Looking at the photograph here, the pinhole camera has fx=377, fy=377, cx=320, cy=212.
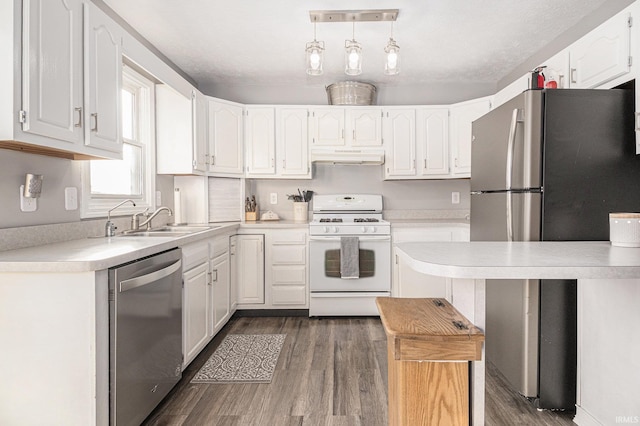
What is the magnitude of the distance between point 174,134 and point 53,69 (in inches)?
66.5

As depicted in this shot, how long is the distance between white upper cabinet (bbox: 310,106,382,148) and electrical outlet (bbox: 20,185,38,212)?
2.51m

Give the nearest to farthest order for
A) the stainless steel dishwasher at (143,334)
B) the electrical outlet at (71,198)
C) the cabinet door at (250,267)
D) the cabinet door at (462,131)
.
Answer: the stainless steel dishwasher at (143,334)
the electrical outlet at (71,198)
the cabinet door at (250,267)
the cabinet door at (462,131)

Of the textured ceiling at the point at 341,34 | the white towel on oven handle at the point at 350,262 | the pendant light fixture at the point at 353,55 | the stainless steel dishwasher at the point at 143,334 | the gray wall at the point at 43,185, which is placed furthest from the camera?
the white towel on oven handle at the point at 350,262

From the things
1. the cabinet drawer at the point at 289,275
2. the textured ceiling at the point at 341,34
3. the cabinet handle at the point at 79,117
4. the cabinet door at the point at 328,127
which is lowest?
the cabinet drawer at the point at 289,275

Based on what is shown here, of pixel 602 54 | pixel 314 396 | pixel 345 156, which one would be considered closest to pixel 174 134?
pixel 345 156

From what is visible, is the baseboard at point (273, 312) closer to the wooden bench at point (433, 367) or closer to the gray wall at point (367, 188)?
the gray wall at point (367, 188)

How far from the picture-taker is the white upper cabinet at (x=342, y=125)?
3883 millimetres

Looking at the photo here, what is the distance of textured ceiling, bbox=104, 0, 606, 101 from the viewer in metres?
2.50

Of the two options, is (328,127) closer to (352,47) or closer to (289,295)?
(352,47)

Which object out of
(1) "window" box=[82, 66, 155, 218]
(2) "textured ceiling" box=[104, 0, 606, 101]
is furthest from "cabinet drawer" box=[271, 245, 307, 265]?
(2) "textured ceiling" box=[104, 0, 606, 101]

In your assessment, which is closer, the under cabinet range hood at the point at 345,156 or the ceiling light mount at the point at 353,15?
the ceiling light mount at the point at 353,15

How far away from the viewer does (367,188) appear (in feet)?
13.9

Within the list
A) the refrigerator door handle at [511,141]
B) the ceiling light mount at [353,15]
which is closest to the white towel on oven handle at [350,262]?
the refrigerator door handle at [511,141]

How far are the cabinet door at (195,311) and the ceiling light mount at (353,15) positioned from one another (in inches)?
75.1
